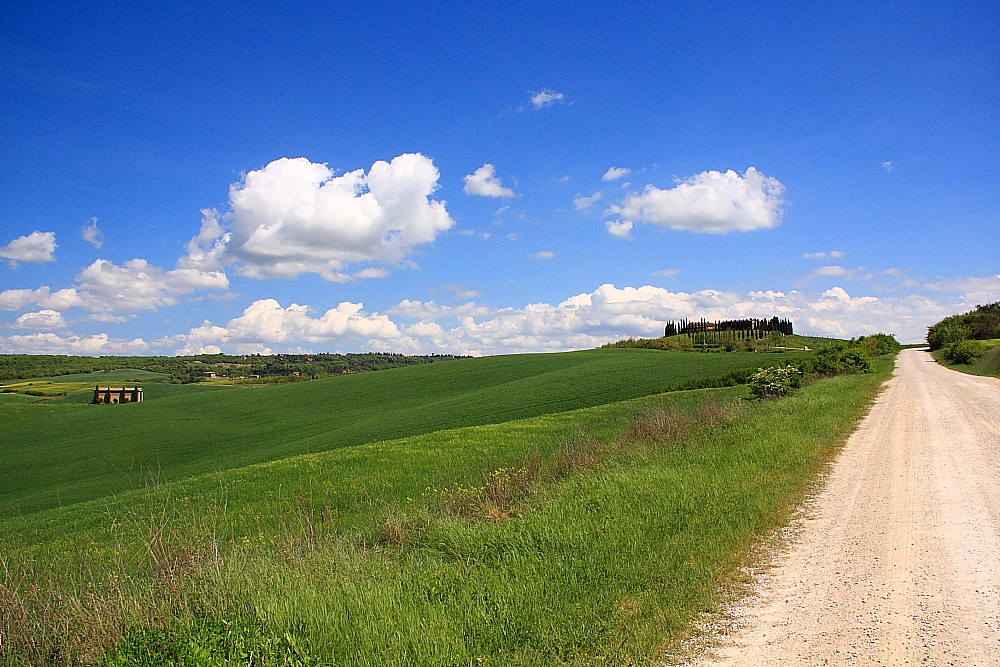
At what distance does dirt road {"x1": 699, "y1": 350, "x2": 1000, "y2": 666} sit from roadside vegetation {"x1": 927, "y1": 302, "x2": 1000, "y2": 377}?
37.7 m

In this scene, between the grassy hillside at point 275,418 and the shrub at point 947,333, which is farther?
the shrub at point 947,333

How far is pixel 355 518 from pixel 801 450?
9626 mm

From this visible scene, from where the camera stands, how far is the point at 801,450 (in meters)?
12.8

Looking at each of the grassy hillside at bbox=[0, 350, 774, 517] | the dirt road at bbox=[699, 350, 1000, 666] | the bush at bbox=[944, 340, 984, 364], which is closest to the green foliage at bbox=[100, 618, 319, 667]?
the dirt road at bbox=[699, 350, 1000, 666]

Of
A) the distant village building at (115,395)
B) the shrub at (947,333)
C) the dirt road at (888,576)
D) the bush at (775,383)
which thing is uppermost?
the shrub at (947,333)

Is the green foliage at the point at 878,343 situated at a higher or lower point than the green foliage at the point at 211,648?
higher

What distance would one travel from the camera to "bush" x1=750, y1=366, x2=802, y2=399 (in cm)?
2623

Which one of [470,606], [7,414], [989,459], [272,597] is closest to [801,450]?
[989,459]

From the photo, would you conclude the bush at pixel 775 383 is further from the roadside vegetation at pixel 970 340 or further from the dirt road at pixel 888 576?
the roadside vegetation at pixel 970 340

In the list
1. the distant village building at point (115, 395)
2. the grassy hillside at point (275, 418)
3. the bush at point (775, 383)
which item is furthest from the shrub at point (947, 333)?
the distant village building at point (115, 395)

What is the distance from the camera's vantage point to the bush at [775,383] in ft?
86.1

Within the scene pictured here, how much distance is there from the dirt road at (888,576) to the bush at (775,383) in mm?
13790

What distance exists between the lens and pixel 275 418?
151ft

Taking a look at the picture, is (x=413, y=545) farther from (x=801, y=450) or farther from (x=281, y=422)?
(x=281, y=422)
